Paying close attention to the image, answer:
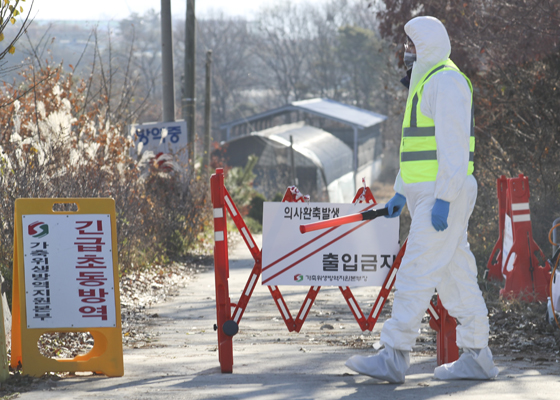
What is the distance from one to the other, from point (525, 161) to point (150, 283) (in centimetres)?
670

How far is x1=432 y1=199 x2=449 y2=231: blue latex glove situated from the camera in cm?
411

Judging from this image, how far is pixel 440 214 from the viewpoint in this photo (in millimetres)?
4109

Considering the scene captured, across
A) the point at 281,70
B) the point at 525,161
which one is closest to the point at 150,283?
the point at 525,161

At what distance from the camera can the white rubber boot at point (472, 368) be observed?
169 inches

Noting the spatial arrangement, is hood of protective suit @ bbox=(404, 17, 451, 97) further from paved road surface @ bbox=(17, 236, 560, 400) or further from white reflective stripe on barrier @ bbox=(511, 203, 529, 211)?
white reflective stripe on barrier @ bbox=(511, 203, 529, 211)

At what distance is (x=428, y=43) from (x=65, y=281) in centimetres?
288

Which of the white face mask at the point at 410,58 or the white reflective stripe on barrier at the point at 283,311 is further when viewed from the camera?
the white reflective stripe on barrier at the point at 283,311

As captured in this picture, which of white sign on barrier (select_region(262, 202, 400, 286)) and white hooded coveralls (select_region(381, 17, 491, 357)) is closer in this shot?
white hooded coveralls (select_region(381, 17, 491, 357))

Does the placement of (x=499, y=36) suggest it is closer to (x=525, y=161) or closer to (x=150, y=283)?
(x=525, y=161)

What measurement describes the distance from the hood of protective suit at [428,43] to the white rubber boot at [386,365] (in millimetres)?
1798

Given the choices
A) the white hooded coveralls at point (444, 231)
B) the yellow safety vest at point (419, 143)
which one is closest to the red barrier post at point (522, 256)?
the white hooded coveralls at point (444, 231)

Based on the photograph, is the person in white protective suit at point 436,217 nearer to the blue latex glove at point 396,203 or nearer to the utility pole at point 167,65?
the blue latex glove at point 396,203

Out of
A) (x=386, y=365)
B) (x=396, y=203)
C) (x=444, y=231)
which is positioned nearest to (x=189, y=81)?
(x=396, y=203)

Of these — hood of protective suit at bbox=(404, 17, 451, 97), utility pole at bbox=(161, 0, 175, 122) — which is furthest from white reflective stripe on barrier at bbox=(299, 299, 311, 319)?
utility pole at bbox=(161, 0, 175, 122)
